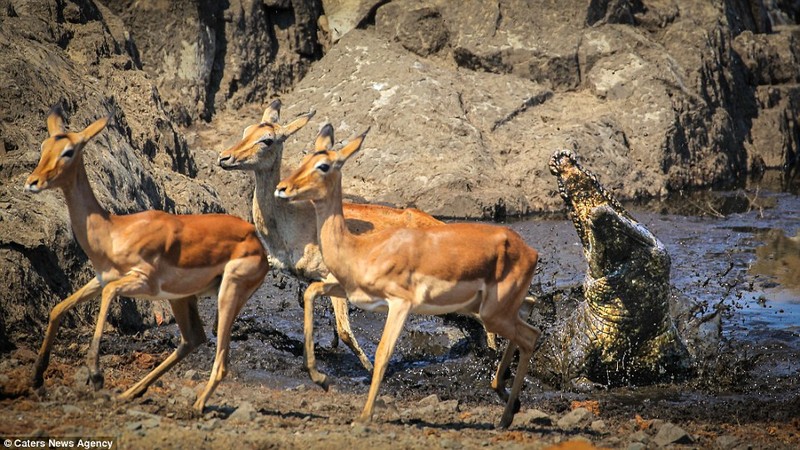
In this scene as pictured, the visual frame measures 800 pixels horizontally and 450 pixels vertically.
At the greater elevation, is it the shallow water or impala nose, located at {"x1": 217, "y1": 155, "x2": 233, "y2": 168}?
impala nose, located at {"x1": 217, "y1": 155, "x2": 233, "y2": 168}

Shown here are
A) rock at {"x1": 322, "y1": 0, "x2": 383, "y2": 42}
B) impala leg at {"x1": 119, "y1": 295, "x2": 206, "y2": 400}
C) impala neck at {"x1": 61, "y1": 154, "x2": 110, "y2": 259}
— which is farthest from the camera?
rock at {"x1": 322, "y1": 0, "x2": 383, "y2": 42}

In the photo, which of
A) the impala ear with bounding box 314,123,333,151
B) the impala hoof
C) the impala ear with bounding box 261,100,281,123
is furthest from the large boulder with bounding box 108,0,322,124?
the impala hoof

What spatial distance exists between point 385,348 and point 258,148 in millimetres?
2662

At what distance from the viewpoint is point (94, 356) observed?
333 inches

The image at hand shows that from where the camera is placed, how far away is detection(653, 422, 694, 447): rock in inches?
343

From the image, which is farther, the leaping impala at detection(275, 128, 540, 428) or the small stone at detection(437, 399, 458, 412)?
the small stone at detection(437, 399, 458, 412)

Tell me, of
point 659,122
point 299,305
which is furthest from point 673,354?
point 659,122

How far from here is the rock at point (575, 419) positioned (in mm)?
9281

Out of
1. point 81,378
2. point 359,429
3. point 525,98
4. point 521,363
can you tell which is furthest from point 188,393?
point 525,98

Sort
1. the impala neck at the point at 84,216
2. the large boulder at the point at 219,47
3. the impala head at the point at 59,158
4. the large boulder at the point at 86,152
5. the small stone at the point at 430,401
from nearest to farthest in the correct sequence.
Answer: the impala head at the point at 59,158, the impala neck at the point at 84,216, the small stone at the point at 430,401, the large boulder at the point at 86,152, the large boulder at the point at 219,47

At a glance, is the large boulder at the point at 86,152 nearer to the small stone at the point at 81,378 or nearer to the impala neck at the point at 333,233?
the small stone at the point at 81,378

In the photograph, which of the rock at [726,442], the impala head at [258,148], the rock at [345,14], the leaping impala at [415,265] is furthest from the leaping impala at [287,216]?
the rock at [345,14]

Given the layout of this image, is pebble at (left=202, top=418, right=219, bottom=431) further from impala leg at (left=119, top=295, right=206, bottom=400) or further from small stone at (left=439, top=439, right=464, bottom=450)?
small stone at (left=439, top=439, right=464, bottom=450)

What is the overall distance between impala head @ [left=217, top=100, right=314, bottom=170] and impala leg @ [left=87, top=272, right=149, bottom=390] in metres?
1.71
